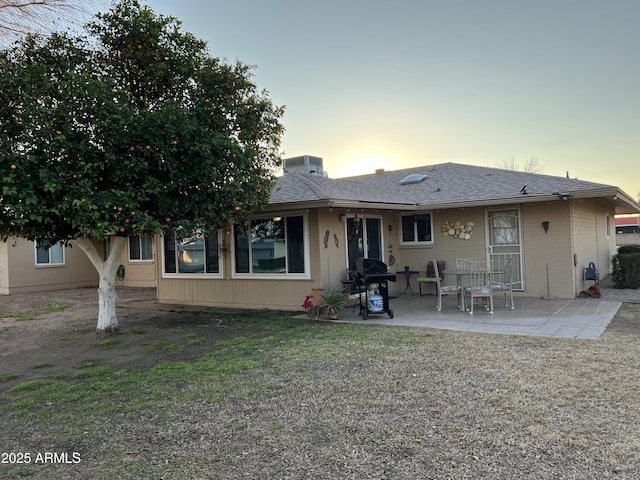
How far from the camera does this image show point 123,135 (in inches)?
242

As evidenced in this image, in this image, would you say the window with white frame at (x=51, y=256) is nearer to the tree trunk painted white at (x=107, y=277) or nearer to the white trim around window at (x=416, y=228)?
the tree trunk painted white at (x=107, y=277)

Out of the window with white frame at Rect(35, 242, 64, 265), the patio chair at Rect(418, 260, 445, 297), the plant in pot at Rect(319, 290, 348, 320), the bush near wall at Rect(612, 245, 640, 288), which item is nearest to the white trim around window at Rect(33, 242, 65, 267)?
Result: the window with white frame at Rect(35, 242, 64, 265)

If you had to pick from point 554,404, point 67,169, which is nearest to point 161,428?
point 554,404

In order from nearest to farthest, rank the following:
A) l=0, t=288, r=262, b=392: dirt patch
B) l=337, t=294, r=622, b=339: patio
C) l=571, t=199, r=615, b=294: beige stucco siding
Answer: l=0, t=288, r=262, b=392: dirt patch
l=337, t=294, r=622, b=339: patio
l=571, t=199, r=615, b=294: beige stucco siding

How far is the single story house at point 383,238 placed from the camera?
9.34 metres

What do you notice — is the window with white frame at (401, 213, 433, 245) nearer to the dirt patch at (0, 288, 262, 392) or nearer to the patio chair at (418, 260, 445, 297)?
the patio chair at (418, 260, 445, 297)

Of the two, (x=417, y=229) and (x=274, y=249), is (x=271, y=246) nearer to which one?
(x=274, y=249)

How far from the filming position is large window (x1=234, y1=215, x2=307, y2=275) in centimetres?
944

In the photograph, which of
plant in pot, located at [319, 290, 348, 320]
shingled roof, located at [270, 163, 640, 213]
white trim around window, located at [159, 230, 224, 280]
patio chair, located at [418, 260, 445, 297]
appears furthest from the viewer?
patio chair, located at [418, 260, 445, 297]

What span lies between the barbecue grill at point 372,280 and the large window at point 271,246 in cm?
149

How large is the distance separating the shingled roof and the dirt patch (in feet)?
10.2

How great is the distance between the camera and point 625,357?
16.3 ft

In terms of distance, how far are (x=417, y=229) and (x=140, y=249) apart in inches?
438

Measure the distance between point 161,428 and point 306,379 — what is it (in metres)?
1.60
